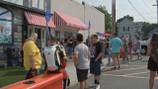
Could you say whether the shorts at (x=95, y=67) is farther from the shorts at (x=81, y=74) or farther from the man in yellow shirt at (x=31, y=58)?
the man in yellow shirt at (x=31, y=58)

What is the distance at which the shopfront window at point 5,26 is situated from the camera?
952 inches

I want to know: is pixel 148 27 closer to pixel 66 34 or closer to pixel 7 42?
pixel 66 34

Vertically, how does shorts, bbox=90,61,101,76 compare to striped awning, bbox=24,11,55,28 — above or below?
below

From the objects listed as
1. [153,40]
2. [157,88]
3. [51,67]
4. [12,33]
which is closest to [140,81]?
[157,88]

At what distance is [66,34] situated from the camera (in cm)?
3988

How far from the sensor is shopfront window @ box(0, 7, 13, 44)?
79.3 ft

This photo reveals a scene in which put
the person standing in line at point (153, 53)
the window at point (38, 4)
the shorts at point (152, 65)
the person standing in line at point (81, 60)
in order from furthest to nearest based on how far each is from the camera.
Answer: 1. the window at point (38, 4)
2. the shorts at point (152, 65)
3. the person standing in line at point (153, 53)
4. the person standing in line at point (81, 60)

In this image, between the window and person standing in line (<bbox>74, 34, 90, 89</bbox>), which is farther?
the window

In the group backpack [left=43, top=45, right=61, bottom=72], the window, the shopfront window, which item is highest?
the window

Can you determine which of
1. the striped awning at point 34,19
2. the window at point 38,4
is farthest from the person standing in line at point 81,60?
the window at point 38,4

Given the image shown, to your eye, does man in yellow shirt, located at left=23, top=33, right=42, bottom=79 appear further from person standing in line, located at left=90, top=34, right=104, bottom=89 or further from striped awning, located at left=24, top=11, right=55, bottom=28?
striped awning, located at left=24, top=11, right=55, bottom=28

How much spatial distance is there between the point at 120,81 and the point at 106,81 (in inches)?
A: 20.8

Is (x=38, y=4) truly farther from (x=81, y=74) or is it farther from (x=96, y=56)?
(x=81, y=74)

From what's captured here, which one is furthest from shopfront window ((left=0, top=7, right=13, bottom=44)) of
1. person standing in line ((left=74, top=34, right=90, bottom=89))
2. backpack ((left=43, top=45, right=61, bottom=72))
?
backpack ((left=43, top=45, right=61, bottom=72))
